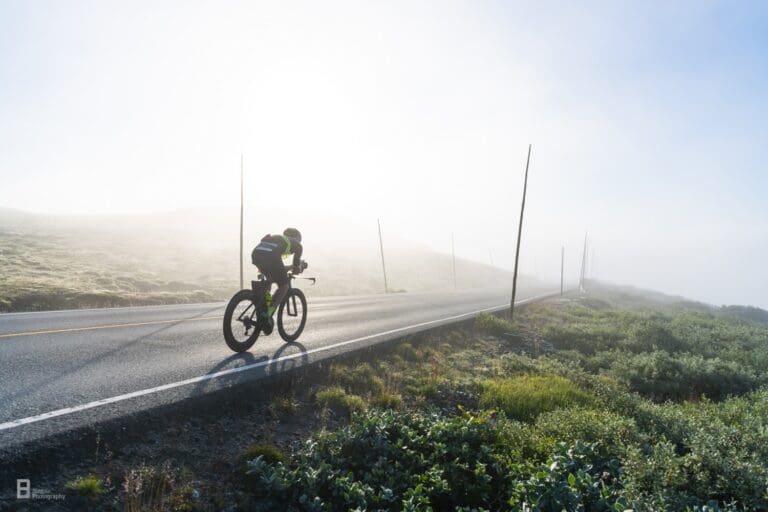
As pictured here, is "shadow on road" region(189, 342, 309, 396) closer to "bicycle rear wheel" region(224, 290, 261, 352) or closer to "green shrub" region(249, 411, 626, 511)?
"bicycle rear wheel" region(224, 290, 261, 352)

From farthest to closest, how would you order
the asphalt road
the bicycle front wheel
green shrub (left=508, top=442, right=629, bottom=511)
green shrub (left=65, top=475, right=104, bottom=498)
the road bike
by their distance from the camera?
the bicycle front wheel, the road bike, the asphalt road, green shrub (left=508, top=442, right=629, bottom=511), green shrub (left=65, top=475, right=104, bottom=498)

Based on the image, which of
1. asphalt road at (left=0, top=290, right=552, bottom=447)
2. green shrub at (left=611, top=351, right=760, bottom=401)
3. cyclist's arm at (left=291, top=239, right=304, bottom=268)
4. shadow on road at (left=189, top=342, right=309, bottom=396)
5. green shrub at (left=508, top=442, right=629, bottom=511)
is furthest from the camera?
green shrub at (left=611, top=351, right=760, bottom=401)

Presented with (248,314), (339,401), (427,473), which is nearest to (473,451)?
(427,473)

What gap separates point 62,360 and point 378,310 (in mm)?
11996

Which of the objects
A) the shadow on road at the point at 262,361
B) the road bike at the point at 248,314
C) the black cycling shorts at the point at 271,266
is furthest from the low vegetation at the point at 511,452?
the black cycling shorts at the point at 271,266

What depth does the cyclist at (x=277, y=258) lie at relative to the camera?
7654mm

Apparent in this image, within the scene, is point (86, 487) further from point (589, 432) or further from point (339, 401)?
point (589, 432)

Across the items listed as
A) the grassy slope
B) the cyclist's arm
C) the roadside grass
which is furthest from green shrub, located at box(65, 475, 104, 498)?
the cyclist's arm

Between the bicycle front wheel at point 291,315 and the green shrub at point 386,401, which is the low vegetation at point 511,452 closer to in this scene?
the green shrub at point 386,401

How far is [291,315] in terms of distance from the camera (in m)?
8.78

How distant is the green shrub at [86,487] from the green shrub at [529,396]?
526 cm

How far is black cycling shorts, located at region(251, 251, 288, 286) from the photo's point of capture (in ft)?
25.0

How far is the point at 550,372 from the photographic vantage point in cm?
1003

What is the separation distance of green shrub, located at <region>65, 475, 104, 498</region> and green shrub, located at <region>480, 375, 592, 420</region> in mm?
5261
